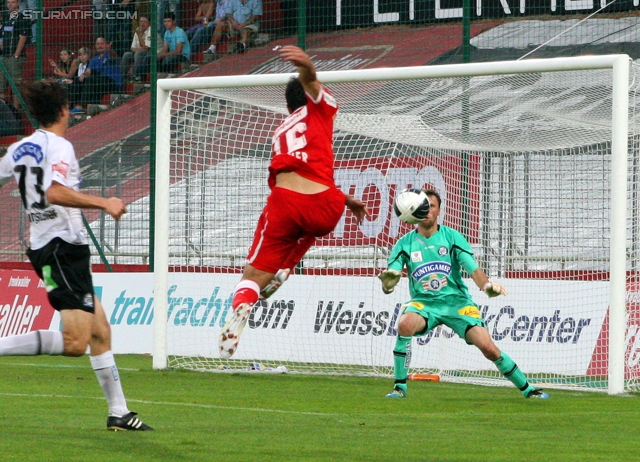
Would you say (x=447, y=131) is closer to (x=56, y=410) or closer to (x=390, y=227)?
(x=390, y=227)

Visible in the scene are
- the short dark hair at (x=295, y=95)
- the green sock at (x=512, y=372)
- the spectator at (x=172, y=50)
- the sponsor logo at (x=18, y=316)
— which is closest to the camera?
the short dark hair at (x=295, y=95)

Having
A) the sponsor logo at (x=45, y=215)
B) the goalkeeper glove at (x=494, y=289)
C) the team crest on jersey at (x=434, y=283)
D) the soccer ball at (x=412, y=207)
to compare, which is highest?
the sponsor logo at (x=45, y=215)

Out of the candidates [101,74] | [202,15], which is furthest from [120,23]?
[202,15]

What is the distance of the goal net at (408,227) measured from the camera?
39.5 ft

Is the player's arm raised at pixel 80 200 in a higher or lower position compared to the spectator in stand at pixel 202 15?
lower

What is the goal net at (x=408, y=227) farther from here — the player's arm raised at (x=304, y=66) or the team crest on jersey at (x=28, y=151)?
the team crest on jersey at (x=28, y=151)

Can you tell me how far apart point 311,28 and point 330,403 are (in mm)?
7361

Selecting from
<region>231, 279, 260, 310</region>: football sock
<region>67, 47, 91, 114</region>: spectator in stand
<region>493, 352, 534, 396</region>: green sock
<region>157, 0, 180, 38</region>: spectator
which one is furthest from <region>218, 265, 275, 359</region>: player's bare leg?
<region>67, 47, 91, 114</region>: spectator in stand

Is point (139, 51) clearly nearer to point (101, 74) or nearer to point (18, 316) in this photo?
point (101, 74)

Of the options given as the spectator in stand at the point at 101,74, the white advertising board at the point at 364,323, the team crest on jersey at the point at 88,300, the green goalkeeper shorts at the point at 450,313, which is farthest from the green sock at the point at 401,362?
the spectator in stand at the point at 101,74

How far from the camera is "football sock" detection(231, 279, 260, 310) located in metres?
6.90

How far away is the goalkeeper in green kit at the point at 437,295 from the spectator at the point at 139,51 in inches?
295

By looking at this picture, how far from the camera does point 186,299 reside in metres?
13.8

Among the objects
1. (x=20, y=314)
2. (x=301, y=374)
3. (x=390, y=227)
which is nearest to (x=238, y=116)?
(x=390, y=227)
